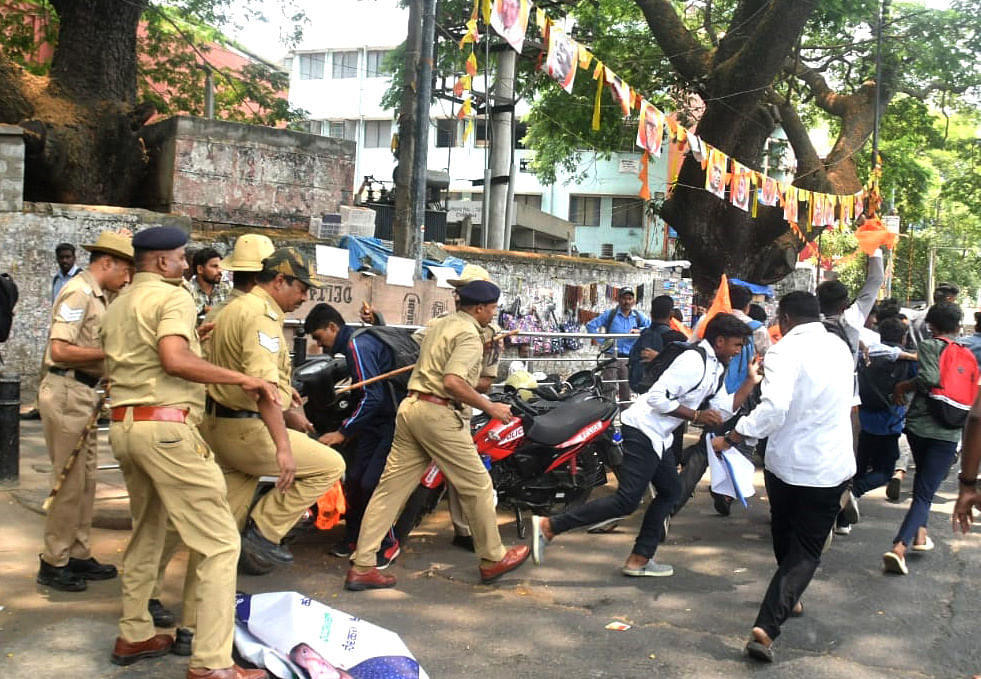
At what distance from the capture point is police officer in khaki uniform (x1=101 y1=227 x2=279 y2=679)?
3729mm

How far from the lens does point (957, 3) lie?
18.7 m

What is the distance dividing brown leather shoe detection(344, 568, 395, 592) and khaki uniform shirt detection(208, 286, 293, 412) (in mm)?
1303

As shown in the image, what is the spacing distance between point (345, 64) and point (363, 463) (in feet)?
128

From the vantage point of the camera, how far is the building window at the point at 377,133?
42.4m

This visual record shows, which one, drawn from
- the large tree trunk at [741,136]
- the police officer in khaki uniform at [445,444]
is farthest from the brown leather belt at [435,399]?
the large tree trunk at [741,136]

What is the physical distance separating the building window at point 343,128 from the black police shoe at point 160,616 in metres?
39.3

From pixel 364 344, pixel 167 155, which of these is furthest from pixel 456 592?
pixel 167 155

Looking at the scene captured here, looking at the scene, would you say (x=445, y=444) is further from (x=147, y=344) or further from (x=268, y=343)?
(x=147, y=344)

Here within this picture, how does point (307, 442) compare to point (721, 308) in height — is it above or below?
below

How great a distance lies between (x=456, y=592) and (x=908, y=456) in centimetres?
670

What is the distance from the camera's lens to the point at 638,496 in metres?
5.66

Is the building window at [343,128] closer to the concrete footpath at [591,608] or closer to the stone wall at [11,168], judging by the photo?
the stone wall at [11,168]

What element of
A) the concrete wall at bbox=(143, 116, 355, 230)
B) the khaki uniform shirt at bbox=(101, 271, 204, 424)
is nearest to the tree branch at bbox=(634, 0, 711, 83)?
the concrete wall at bbox=(143, 116, 355, 230)

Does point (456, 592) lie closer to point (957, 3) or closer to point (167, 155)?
point (167, 155)
